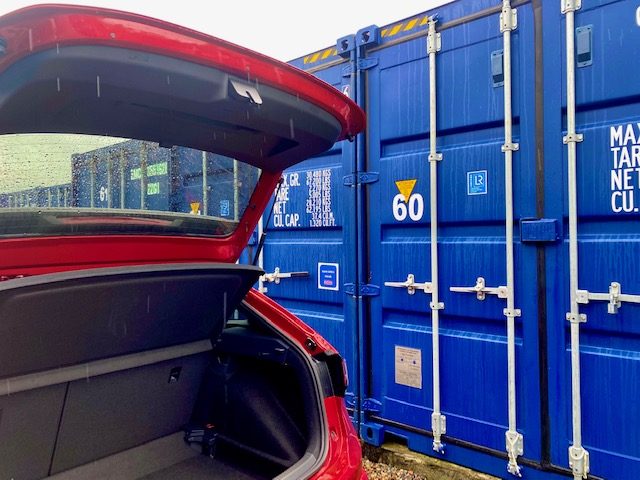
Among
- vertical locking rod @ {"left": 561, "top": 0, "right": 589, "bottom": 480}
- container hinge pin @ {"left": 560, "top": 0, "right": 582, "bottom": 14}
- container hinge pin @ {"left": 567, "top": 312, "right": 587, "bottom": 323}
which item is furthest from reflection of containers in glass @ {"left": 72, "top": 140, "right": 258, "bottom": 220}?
container hinge pin @ {"left": 560, "top": 0, "right": 582, "bottom": 14}

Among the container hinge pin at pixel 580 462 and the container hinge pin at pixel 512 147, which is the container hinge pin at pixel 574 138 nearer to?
the container hinge pin at pixel 512 147

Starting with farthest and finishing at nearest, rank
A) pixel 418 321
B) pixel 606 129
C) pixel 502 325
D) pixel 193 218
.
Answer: pixel 418 321
pixel 502 325
pixel 606 129
pixel 193 218

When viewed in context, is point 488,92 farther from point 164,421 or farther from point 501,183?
point 164,421

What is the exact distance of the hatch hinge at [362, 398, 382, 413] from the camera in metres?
3.83

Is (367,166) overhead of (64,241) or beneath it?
overhead

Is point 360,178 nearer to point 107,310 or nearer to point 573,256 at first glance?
point 573,256

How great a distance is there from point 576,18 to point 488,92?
1.91 ft

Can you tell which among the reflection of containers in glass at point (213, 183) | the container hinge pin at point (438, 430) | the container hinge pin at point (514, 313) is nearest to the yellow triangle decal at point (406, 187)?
the container hinge pin at point (514, 313)

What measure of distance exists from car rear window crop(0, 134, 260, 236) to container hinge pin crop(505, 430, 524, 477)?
77.7 inches

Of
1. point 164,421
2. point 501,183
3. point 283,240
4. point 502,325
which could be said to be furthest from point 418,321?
point 164,421

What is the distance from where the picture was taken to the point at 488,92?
3.28 meters

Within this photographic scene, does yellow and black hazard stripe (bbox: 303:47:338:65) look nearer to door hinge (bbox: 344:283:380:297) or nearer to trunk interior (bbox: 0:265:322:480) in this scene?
door hinge (bbox: 344:283:380:297)

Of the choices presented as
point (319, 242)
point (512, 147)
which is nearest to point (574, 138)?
point (512, 147)

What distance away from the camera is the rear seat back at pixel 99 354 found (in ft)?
6.04
